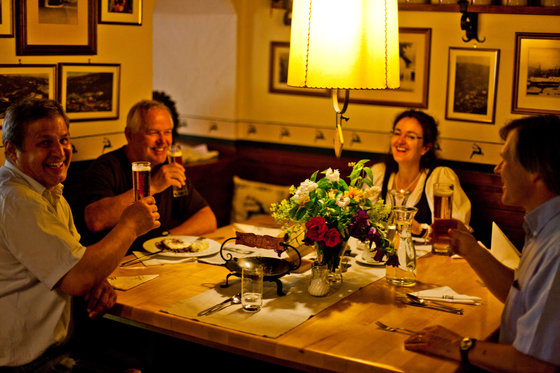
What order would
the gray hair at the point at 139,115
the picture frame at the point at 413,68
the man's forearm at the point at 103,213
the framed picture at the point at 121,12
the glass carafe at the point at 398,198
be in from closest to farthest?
1. the glass carafe at the point at 398,198
2. the man's forearm at the point at 103,213
3. the gray hair at the point at 139,115
4. the framed picture at the point at 121,12
5. the picture frame at the point at 413,68

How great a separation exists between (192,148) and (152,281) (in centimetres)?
287

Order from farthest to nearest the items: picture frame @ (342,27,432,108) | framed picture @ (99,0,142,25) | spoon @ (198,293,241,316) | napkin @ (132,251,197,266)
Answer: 1. picture frame @ (342,27,432,108)
2. framed picture @ (99,0,142,25)
3. napkin @ (132,251,197,266)
4. spoon @ (198,293,241,316)

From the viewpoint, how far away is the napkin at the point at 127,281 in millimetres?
2709

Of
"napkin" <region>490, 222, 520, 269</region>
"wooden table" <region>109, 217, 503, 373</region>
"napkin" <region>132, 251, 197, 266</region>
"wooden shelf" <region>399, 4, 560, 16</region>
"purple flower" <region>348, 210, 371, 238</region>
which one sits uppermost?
"wooden shelf" <region>399, 4, 560, 16</region>

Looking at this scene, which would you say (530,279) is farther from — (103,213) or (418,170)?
Result: (418,170)

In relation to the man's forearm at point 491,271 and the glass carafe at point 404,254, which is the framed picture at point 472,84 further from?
the man's forearm at point 491,271

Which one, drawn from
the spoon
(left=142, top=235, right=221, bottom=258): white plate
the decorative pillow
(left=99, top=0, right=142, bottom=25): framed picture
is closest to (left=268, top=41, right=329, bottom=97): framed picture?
the decorative pillow

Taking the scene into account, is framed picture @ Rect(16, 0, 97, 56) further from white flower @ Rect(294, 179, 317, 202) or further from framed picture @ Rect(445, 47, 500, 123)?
framed picture @ Rect(445, 47, 500, 123)

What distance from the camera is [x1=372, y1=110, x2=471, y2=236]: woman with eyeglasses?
4230mm

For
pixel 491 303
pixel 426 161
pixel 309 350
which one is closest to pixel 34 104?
pixel 309 350

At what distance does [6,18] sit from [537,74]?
3108 millimetres

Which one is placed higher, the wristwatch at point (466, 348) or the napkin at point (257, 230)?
the napkin at point (257, 230)

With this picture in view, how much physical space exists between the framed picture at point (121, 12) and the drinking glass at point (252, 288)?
A: 2215mm

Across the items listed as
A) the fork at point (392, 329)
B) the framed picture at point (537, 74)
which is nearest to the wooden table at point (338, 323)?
the fork at point (392, 329)
